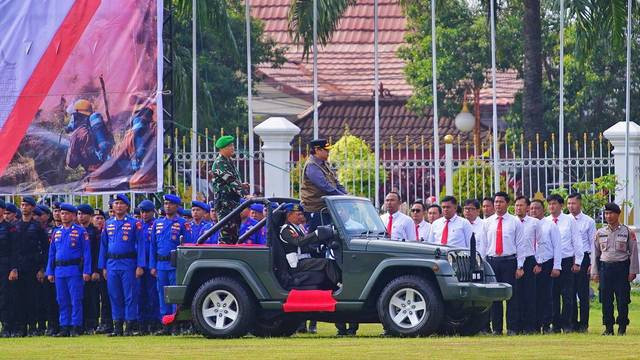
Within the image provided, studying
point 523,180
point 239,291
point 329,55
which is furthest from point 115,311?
point 329,55

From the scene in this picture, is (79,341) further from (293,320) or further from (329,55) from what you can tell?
(329,55)

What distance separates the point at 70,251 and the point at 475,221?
504 centimetres

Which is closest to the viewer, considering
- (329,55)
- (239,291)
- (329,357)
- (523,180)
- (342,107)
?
(329,357)

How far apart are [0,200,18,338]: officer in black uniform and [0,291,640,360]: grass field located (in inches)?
68.1

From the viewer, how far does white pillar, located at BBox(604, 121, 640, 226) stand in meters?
28.5

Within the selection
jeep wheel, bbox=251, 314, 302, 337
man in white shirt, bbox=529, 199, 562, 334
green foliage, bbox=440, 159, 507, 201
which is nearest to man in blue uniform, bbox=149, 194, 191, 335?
jeep wheel, bbox=251, 314, 302, 337

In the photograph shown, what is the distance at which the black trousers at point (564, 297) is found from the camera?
2202 centimetres

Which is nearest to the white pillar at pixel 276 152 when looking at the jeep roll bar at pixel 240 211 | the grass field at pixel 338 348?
the grass field at pixel 338 348

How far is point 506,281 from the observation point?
71.6ft

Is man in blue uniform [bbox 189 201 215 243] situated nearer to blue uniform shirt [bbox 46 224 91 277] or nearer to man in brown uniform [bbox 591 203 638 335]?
blue uniform shirt [bbox 46 224 91 277]

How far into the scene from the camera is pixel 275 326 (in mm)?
21141

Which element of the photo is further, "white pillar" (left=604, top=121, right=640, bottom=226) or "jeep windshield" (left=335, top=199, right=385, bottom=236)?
"white pillar" (left=604, top=121, right=640, bottom=226)

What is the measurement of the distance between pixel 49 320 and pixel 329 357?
7085 mm

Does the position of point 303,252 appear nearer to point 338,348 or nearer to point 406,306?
point 406,306
